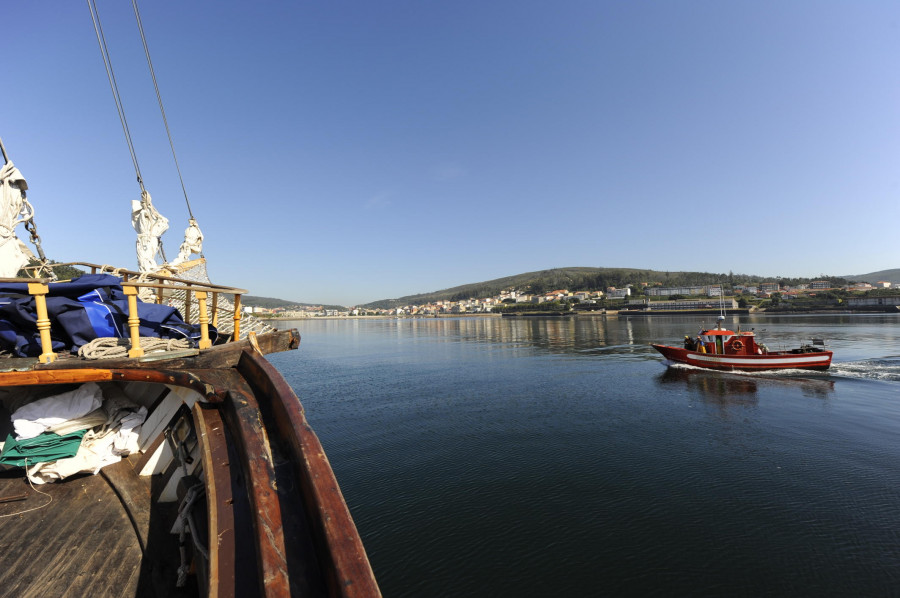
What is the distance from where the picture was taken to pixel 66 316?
3.84 m

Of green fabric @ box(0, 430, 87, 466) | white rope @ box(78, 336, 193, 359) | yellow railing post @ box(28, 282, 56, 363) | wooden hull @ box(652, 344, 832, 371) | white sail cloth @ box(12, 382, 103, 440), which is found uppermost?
yellow railing post @ box(28, 282, 56, 363)

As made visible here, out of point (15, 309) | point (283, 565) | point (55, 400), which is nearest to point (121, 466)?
point (55, 400)

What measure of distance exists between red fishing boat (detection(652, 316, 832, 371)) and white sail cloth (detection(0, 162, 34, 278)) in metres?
27.5

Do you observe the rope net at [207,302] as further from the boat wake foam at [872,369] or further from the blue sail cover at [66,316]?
the boat wake foam at [872,369]

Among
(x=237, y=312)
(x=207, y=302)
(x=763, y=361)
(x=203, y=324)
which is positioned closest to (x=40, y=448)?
(x=203, y=324)

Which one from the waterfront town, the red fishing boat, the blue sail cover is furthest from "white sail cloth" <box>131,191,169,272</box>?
the waterfront town

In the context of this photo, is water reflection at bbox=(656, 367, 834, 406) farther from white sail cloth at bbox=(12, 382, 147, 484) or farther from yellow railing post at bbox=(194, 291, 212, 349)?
white sail cloth at bbox=(12, 382, 147, 484)

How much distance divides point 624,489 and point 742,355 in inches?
739

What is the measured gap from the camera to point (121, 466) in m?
3.50

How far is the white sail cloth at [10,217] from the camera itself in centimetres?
596

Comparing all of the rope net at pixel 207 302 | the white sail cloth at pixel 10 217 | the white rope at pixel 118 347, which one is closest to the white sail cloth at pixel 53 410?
the white rope at pixel 118 347

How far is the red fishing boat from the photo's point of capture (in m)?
20.9

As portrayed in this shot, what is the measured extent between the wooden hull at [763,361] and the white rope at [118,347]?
86.0 ft

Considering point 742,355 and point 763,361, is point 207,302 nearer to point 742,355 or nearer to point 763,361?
point 742,355
